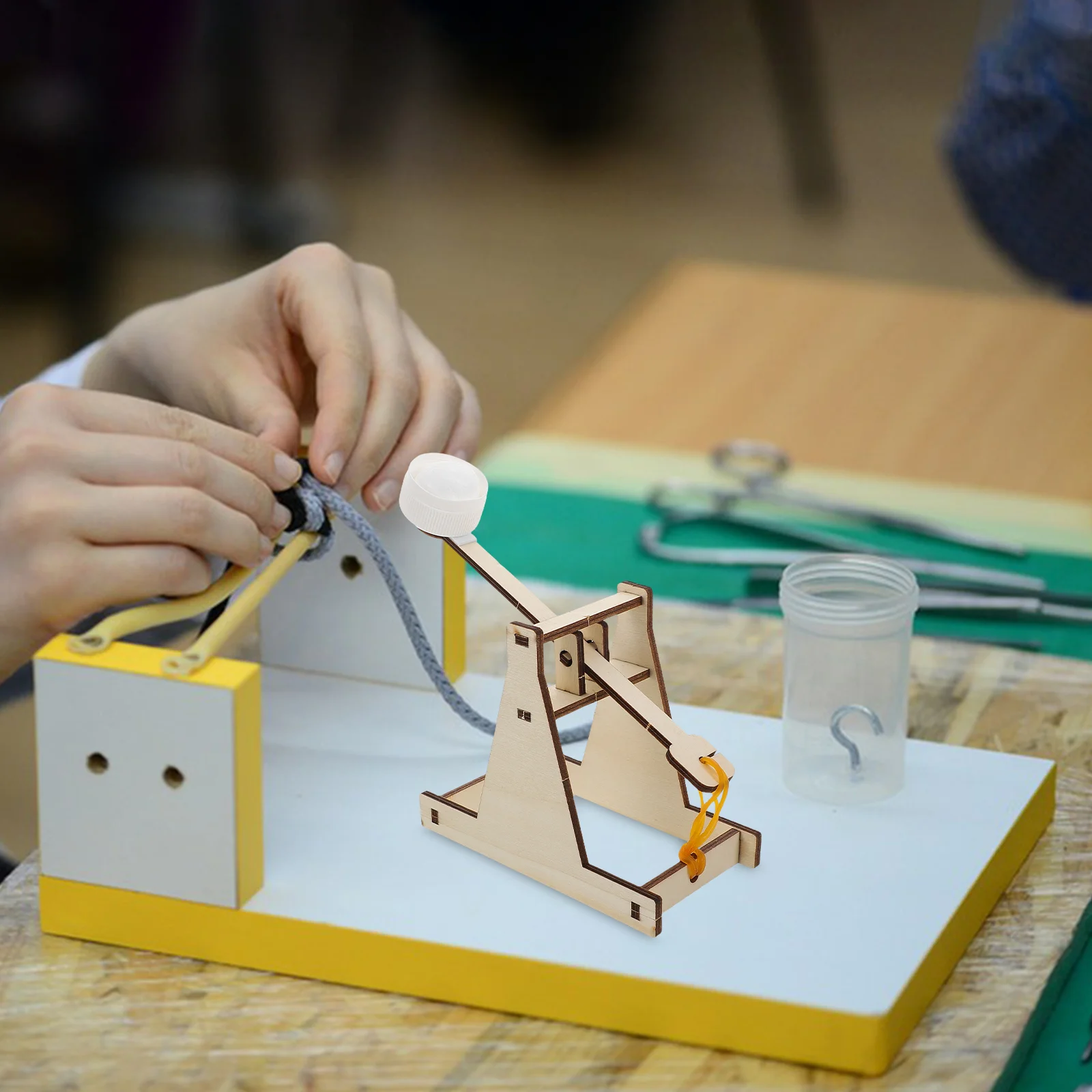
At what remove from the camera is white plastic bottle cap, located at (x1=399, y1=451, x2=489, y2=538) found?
0.69 m

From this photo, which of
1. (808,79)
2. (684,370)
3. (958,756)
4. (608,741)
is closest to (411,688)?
(608,741)

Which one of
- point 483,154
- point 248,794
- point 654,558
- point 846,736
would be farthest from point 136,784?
point 483,154

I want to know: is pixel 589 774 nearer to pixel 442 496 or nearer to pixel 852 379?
pixel 442 496

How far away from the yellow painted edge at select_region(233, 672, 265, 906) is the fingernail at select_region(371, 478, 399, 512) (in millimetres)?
168

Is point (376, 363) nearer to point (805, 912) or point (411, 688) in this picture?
point (411, 688)

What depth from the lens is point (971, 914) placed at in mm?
685

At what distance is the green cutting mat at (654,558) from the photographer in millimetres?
1031

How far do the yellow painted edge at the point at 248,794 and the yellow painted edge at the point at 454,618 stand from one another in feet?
0.64

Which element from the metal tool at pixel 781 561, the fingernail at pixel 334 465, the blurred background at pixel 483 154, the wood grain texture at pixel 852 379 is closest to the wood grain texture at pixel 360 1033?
the fingernail at pixel 334 465

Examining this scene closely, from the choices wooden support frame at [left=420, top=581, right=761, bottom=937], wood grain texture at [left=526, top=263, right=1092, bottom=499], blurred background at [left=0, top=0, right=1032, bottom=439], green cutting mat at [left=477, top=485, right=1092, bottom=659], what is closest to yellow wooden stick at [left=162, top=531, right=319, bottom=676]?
wooden support frame at [left=420, top=581, right=761, bottom=937]

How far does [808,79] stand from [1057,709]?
303 cm

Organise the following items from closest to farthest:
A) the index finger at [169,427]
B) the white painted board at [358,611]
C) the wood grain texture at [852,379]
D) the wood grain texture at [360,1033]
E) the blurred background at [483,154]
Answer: the wood grain texture at [360,1033] < the index finger at [169,427] < the white painted board at [358,611] < the wood grain texture at [852,379] < the blurred background at [483,154]

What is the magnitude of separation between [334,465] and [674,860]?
227 mm

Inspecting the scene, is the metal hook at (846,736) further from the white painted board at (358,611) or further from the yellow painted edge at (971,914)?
the white painted board at (358,611)
